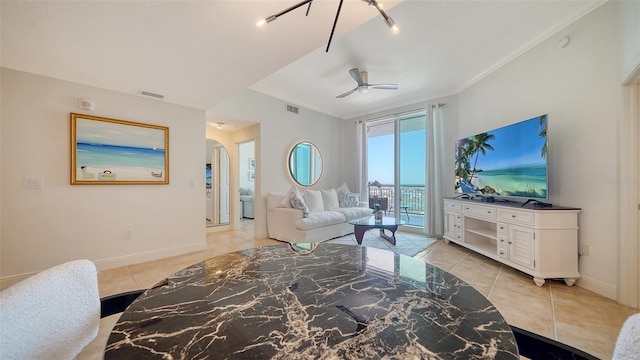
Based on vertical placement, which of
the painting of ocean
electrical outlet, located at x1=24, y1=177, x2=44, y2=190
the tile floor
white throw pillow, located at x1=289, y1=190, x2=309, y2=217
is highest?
the painting of ocean

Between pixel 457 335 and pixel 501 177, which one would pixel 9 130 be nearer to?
pixel 457 335

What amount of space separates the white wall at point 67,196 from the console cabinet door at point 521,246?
13.9 ft

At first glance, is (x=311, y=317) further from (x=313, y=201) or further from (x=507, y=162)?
(x=313, y=201)

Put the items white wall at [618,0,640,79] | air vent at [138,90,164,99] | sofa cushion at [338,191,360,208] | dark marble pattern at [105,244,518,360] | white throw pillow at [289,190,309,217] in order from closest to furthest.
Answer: dark marble pattern at [105,244,518,360] → white wall at [618,0,640,79] → air vent at [138,90,164,99] → white throw pillow at [289,190,309,217] → sofa cushion at [338,191,360,208]

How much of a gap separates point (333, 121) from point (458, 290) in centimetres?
542

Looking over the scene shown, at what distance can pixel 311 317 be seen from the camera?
0.72m

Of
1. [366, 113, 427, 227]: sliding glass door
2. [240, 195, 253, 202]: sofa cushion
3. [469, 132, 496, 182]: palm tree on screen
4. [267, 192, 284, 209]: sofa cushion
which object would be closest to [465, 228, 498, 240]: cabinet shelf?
[469, 132, 496, 182]: palm tree on screen

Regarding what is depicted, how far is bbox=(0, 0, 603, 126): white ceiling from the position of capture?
1655mm

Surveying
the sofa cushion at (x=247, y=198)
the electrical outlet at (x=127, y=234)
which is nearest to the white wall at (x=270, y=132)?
the electrical outlet at (x=127, y=234)

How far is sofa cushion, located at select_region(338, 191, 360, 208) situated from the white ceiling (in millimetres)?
2407

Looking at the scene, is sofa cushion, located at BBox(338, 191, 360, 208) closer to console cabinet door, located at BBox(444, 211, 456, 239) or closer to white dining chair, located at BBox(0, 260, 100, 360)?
console cabinet door, located at BBox(444, 211, 456, 239)

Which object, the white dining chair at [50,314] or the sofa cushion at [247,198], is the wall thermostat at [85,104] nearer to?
the white dining chair at [50,314]

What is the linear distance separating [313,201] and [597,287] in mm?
3723

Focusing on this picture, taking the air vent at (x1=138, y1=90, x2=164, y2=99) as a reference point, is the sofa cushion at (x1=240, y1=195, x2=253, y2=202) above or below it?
below
